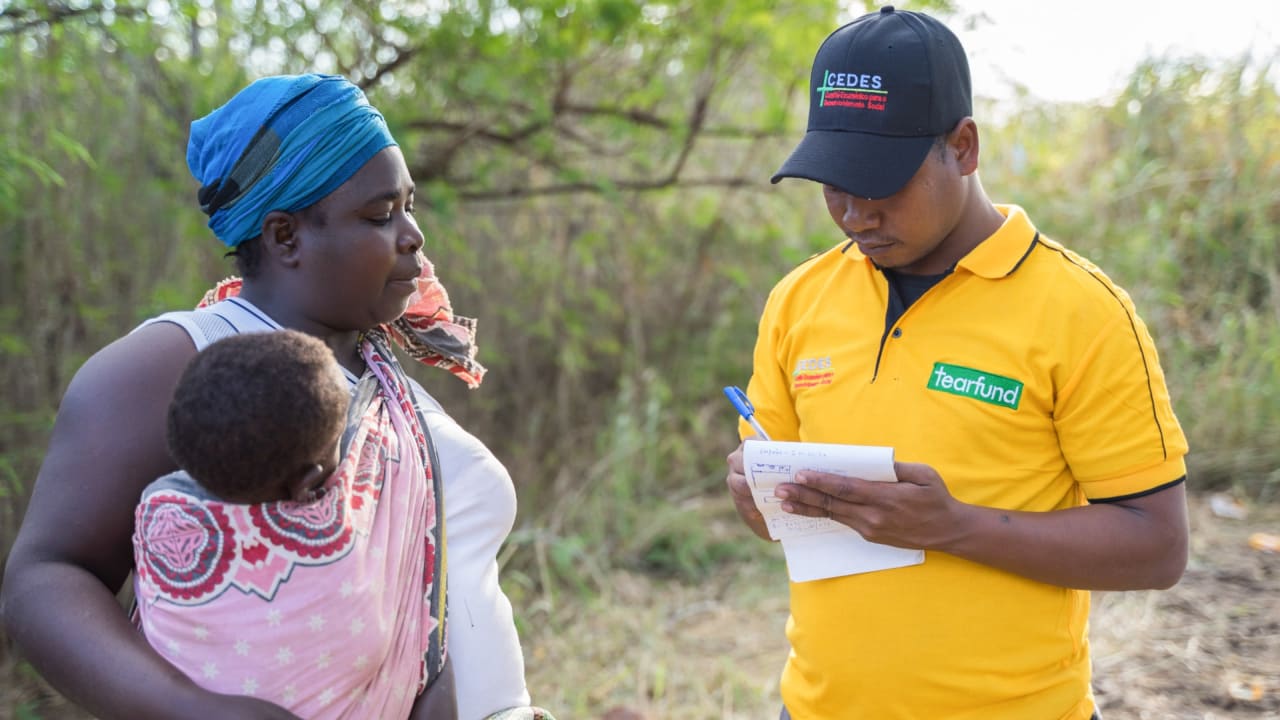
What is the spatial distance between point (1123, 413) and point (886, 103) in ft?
2.18

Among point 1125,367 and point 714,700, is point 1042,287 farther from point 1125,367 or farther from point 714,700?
point 714,700

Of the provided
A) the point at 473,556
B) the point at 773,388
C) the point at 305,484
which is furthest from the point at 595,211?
the point at 305,484

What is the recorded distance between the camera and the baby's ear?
1381 mm

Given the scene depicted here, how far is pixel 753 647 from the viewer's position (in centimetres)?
434

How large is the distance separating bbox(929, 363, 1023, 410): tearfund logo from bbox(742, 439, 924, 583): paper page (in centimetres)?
22

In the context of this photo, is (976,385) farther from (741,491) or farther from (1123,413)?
(741,491)

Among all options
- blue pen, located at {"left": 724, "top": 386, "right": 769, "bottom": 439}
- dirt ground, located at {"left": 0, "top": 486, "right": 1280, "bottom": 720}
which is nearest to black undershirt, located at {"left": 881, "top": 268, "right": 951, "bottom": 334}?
blue pen, located at {"left": 724, "top": 386, "right": 769, "bottom": 439}

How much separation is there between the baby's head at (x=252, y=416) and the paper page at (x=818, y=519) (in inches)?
29.8

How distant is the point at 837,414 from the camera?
1.90 m

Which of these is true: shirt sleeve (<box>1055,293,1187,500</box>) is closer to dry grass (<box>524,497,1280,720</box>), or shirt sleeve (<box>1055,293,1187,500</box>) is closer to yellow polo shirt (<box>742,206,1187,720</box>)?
yellow polo shirt (<box>742,206,1187,720</box>)

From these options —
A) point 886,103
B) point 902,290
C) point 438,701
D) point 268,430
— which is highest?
point 886,103

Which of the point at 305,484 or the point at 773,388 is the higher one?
the point at 305,484

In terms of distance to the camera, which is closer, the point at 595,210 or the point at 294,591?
the point at 294,591

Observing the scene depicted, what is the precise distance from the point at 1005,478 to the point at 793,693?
1.94ft
